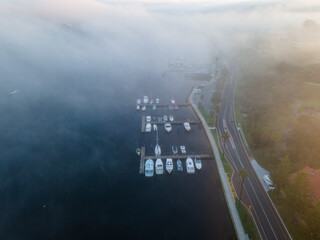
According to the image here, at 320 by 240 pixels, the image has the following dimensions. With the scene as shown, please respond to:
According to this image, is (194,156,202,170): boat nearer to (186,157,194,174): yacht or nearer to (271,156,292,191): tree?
Result: (186,157,194,174): yacht

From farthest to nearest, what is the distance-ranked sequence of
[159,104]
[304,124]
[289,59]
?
[289,59] → [159,104] → [304,124]

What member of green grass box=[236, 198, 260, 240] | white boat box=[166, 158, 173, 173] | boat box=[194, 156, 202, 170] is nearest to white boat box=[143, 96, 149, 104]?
white boat box=[166, 158, 173, 173]

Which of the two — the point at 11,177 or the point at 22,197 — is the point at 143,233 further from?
the point at 11,177

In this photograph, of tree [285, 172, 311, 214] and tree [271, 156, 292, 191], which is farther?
tree [271, 156, 292, 191]

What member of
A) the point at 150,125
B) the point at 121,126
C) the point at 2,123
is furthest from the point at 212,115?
the point at 2,123

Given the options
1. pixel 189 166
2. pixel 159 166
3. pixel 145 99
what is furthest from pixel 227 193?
pixel 145 99

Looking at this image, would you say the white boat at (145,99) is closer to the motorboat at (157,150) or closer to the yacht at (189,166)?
the motorboat at (157,150)
